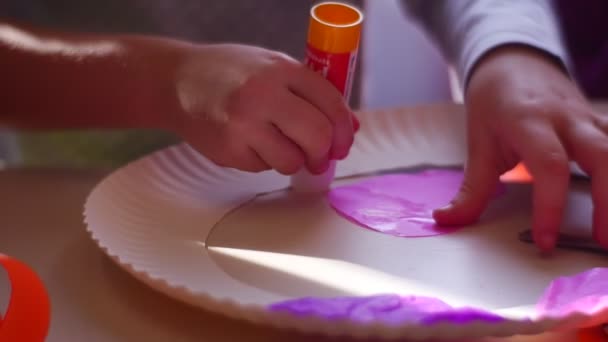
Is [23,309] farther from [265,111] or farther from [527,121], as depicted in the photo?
[527,121]

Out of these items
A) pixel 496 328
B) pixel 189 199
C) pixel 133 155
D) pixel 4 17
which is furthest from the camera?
pixel 133 155

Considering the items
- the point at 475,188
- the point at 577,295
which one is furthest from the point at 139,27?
the point at 577,295

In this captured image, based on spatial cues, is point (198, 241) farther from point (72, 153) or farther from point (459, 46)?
point (72, 153)

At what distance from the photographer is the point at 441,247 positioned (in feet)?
1.97

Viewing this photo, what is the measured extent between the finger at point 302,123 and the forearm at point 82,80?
0.37 ft

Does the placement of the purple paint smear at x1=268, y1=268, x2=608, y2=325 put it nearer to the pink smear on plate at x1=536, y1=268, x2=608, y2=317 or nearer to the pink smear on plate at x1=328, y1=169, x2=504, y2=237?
the pink smear on plate at x1=536, y1=268, x2=608, y2=317

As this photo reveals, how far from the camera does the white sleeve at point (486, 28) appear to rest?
74 cm

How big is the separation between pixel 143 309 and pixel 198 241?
0.22ft

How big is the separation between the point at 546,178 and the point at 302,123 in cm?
18

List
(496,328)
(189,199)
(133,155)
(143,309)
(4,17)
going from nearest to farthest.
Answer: (496,328), (143,309), (189,199), (4,17), (133,155)

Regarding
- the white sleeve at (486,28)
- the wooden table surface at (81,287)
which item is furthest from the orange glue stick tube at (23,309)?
the white sleeve at (486,28)

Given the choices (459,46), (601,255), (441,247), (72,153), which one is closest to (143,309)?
(441,247)

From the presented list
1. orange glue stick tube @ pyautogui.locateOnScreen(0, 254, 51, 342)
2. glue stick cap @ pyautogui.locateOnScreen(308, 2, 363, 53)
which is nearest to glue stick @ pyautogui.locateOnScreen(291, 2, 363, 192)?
glue stick cap @ pyautogui.locateOnScreen(308, 2, 363, 53)

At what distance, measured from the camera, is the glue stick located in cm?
60
